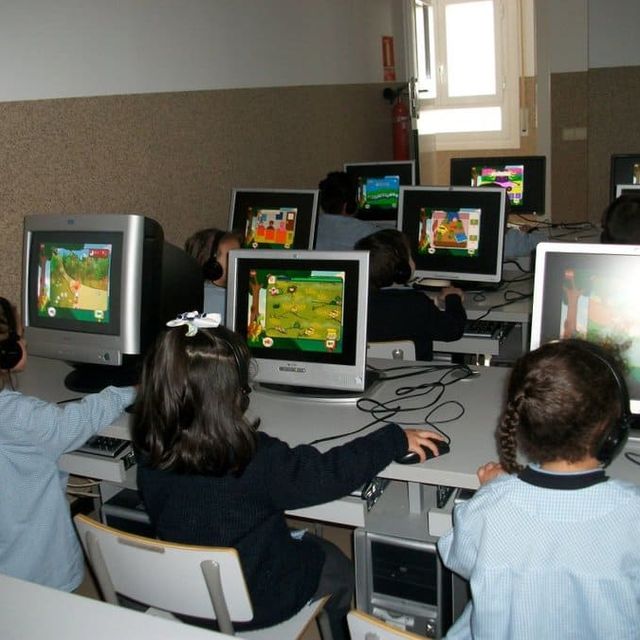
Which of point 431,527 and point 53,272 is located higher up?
point 53,272

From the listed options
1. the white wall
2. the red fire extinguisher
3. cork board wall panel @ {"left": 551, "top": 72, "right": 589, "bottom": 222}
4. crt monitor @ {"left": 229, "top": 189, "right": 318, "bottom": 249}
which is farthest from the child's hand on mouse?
the red fire extinguisher

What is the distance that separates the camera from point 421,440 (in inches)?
70.5


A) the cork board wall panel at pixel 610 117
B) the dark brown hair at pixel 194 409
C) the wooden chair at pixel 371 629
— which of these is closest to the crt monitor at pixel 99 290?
the dark brown hair at pixel 194 409

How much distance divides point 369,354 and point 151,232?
2.82 feet

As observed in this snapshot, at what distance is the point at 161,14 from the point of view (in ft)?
12.8

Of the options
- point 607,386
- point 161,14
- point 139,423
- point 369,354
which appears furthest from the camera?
point 161,14

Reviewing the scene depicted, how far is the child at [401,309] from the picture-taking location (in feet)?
8.98

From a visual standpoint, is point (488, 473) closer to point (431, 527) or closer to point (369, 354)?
point (431, 527)

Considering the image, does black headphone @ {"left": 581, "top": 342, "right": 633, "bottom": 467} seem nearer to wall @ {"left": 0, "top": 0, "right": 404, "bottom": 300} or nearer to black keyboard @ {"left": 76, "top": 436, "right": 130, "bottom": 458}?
black keyboard @ {"left": 76, "top": 436, "right": 130, "bottom": 458}

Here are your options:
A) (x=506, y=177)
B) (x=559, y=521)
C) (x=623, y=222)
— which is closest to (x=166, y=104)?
(x=506, y=177)

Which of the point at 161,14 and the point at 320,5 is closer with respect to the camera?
the point at 161,14

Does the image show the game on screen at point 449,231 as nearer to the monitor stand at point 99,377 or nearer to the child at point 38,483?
the monitor stand at point 99,377

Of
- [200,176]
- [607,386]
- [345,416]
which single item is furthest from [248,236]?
[607,386]

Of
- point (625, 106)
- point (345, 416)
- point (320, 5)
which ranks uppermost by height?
point (320, 5)
